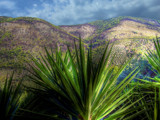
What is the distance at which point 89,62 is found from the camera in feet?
2.86

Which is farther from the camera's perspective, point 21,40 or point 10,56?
point 21,40

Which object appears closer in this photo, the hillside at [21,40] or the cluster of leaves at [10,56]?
the cluster of leaves at [10,56]

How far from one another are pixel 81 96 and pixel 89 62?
0.27m

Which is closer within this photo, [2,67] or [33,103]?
[33,103]

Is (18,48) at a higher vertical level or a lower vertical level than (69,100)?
higher

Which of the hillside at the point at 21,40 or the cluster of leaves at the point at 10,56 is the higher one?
the hillside at the point at 21,40

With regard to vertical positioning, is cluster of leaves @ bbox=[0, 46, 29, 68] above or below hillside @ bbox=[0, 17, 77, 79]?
below

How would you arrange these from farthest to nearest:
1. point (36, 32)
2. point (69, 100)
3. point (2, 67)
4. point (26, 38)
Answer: point (36, 32) < point (26, 38) < point (2, 67) < point (69, 100)

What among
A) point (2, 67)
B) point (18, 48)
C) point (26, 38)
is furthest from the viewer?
point (26, 38)

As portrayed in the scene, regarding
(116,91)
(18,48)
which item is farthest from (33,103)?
(18,48)

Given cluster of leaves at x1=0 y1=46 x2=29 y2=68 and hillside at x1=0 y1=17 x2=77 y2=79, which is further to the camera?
hillside at x1=0 y1=17 x2=77 y2=79

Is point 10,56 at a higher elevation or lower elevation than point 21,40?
lower

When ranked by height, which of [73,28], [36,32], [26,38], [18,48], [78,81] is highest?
[73,28]

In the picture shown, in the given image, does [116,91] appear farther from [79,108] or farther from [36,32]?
[36,32]
